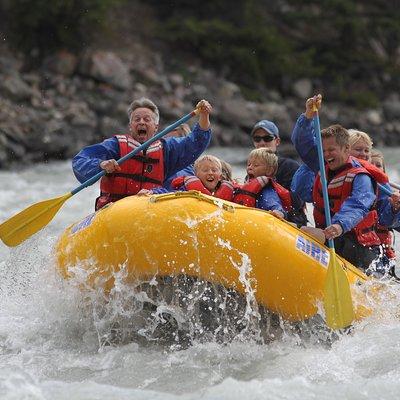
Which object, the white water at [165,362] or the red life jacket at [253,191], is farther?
the red life jacket at [253,191]

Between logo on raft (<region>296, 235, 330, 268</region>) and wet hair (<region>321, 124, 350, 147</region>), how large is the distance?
0.70 meters

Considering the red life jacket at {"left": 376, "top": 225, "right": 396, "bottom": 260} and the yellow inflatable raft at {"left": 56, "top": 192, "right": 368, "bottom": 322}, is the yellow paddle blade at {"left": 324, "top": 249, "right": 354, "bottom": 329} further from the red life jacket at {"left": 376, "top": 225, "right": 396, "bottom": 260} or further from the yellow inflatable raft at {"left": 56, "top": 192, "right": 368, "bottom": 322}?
the red life jacket at {"left": 376, "top": 225, "right": 396, "bottom": 260}

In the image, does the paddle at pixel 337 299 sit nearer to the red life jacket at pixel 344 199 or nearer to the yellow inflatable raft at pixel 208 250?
the yellow inflatable raft at pixel 208 250

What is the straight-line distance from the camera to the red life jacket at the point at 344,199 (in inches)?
194

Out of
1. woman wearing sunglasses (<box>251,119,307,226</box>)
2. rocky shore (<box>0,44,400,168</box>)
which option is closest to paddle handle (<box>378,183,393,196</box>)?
woman wearing sunglasses (<box>251,119,307,226</box>)

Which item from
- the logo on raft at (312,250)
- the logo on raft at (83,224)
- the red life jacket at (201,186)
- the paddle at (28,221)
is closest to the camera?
the logo on raft at (312,250)

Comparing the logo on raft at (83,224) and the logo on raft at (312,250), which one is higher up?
the logo on raft at (83,224)

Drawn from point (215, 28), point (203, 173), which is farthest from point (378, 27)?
point (203, 173)

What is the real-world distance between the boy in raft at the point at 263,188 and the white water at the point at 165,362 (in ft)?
2.75

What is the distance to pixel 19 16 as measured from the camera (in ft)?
57.1

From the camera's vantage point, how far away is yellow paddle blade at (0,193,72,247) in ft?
17.0

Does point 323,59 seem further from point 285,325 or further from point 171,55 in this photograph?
point 285,325

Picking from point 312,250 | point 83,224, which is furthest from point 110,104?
point 312,250

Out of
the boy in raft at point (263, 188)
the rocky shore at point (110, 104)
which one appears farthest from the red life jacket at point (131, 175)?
the rocky shore at point (110, 104)
